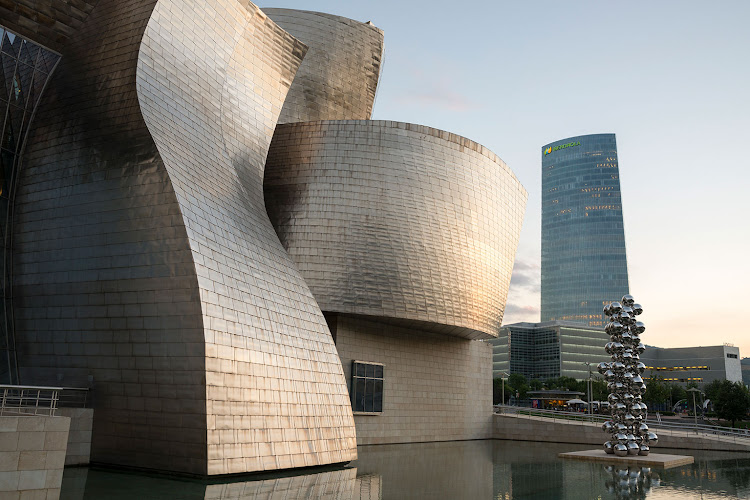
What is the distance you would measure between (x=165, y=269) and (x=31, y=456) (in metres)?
5.59

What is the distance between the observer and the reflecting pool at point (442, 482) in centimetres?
1136

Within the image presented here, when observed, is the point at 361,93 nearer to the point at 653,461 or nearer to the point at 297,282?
the point at 297,282

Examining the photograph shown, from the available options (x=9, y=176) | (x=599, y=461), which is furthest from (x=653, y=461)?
(x=9, y=176)

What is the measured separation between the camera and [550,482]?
14.8 m

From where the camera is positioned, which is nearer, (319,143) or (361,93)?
(319,143)

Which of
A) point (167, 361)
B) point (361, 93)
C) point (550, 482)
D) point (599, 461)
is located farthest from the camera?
point (361, 93)

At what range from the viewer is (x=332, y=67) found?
30094mm

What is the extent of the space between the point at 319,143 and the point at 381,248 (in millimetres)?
4958

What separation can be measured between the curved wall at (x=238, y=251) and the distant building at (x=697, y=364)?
10980 centimetres

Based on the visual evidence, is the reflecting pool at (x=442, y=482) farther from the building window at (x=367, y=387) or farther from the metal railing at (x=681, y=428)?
the metal railing at (x=681, y=428)

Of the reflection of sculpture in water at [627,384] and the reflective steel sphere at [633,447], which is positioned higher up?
the reflection of sculpture in water at [627,384]

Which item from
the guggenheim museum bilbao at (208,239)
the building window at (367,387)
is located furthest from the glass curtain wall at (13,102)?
the building window at (367,387)

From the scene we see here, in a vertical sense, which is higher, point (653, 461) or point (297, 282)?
point (297, 282)

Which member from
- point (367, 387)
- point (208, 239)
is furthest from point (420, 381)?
point (208, 239)
